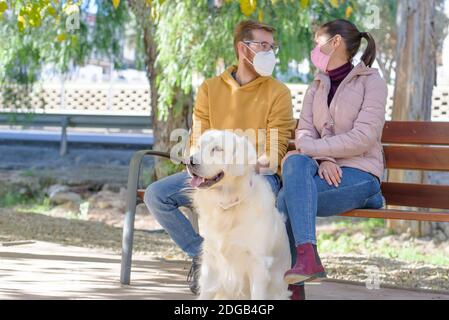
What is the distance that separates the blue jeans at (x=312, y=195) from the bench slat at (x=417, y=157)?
2.01 feet

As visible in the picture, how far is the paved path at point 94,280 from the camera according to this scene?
5.18 m

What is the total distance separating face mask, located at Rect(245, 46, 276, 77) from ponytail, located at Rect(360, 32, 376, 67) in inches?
21.0

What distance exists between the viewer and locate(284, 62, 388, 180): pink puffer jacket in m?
4.89

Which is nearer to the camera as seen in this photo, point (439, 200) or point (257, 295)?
point (257, 295)

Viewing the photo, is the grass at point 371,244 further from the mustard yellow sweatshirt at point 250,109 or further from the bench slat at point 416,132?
the mustard yellow sweatshirt at point 250,109

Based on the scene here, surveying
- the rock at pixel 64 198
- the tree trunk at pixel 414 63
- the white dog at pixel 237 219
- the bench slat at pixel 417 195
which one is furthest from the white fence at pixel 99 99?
the white dog at pixel 237 219

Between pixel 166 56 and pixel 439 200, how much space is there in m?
5.29

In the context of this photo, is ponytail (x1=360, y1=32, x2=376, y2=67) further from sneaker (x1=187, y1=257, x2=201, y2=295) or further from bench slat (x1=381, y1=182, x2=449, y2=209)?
sneaker (x1=187, y1=257, x2=201, y2=295)

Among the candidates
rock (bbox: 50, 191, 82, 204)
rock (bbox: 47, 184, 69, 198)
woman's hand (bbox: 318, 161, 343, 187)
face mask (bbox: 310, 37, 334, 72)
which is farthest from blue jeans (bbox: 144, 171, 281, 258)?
rock (bbox: 47, 184, 69, 198)

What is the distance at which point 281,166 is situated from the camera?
16.7 feet

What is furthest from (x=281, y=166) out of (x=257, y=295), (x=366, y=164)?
(x=257, y=295)

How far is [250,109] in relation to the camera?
17.2 feet

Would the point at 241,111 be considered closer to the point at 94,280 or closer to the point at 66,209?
the point at 94,280
